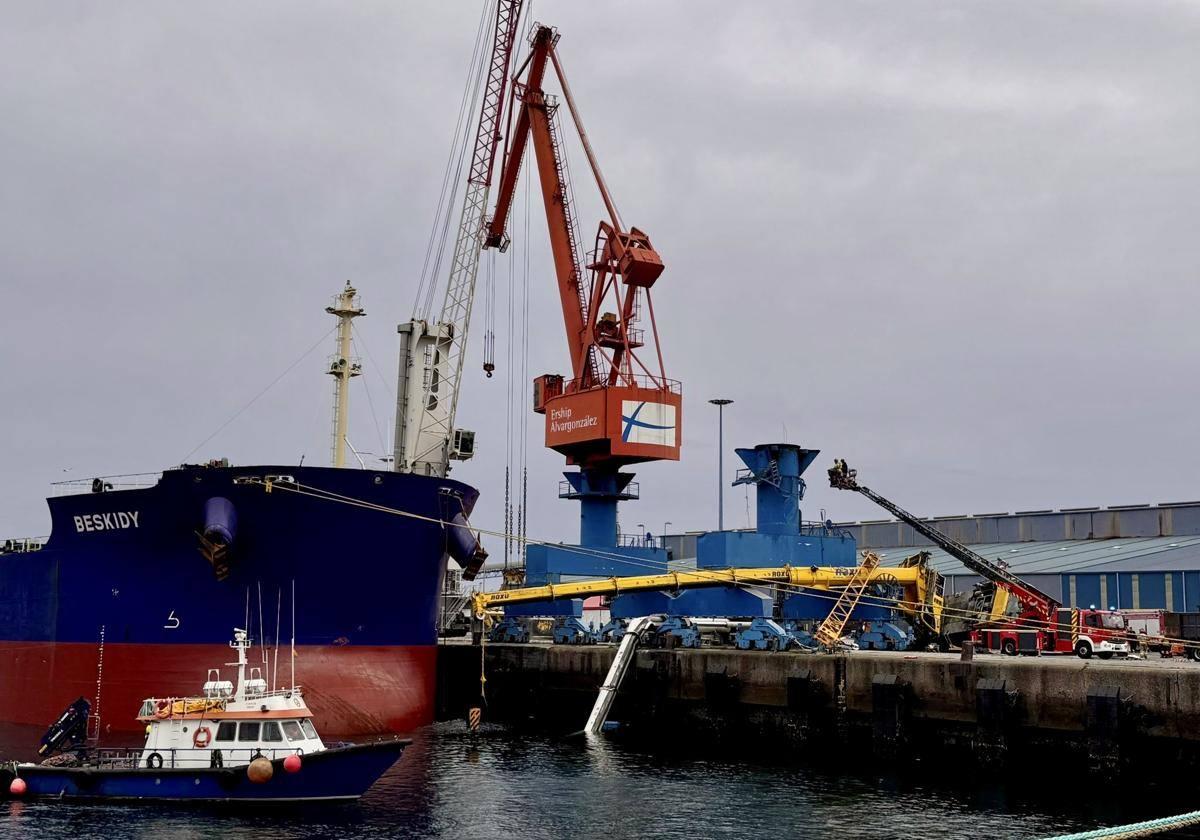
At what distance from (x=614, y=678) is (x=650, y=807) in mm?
14769

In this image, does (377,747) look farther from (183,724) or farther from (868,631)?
(868,631)

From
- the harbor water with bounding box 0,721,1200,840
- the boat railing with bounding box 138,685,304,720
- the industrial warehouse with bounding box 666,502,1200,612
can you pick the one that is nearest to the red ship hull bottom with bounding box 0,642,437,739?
the harbor water with bounding box 0,721,1200,840

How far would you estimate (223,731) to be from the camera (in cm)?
2516

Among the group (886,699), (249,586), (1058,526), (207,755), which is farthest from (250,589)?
(1058,526)

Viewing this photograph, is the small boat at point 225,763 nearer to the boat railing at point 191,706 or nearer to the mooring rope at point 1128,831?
the boat railing at point 191,706

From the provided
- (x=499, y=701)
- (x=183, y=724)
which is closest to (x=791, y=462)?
(x=499, y=701)

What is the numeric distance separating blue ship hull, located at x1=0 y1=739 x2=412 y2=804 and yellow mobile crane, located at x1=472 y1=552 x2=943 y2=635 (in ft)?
67.3

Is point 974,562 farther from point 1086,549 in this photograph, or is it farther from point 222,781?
point 222,781

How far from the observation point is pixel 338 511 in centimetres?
3356

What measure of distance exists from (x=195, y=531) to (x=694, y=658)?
55.3 ft

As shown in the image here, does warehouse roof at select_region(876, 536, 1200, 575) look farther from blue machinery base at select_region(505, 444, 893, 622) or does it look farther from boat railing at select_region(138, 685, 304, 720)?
boat railing at select_region(138, 685, 304, 720)

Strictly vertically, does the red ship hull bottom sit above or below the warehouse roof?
below

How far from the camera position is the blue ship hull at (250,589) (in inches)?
1287

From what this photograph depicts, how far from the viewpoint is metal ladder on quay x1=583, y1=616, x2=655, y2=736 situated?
131 ft
